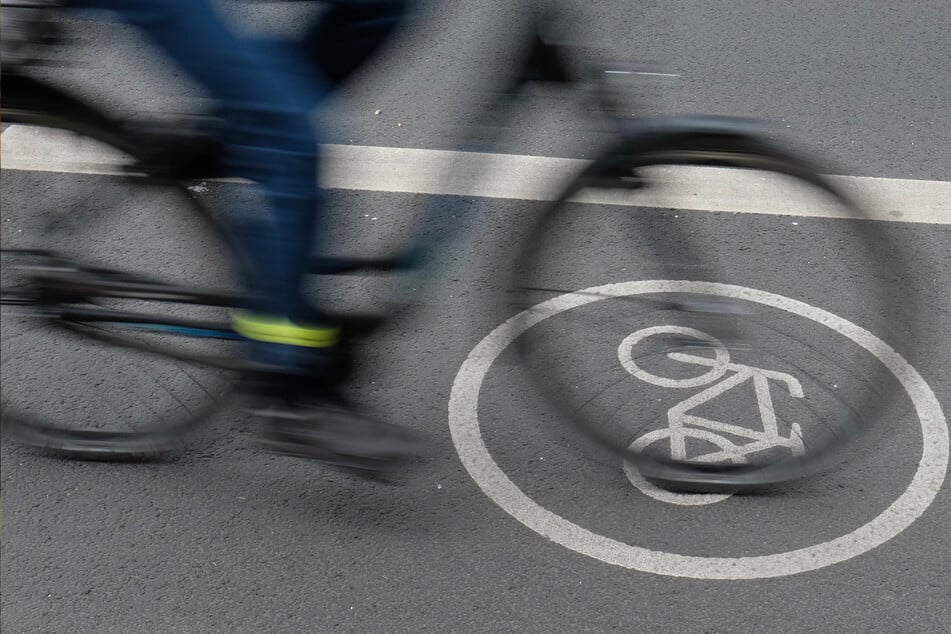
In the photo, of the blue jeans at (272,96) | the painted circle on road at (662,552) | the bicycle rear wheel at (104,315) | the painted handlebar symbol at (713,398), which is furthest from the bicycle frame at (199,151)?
the painted handlebar symbol at (713,398)

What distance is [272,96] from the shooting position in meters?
2.65

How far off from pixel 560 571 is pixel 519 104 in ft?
4.52

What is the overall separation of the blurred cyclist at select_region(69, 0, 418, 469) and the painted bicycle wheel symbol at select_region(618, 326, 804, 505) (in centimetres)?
89

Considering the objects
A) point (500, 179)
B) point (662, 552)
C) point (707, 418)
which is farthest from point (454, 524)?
point (500, 179)

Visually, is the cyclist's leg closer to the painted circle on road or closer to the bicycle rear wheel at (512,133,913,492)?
the bicycle rear wheel at (512,133,913,492)

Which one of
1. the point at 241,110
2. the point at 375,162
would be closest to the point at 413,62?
the point at 375,162

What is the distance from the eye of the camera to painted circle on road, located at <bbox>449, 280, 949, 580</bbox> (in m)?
3.17

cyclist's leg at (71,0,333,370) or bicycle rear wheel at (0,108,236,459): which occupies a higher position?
cyclist's leg at (71,0,333,370)

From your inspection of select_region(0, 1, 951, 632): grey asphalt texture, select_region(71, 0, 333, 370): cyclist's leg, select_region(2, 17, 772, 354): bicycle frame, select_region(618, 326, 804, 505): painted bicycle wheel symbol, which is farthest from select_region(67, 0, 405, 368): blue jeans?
select_region(618, 326, 804, 505): painted bicycle wheel symbol

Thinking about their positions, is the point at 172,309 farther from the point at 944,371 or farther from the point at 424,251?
the point at 944,371

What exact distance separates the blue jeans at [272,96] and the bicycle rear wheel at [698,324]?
2.54 ft

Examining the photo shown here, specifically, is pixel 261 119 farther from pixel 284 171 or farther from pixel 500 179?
pixel 500 179

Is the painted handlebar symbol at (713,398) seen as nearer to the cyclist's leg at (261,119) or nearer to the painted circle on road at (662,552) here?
the painted circle on road at (662,552)

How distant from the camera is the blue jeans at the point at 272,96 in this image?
2621mm
